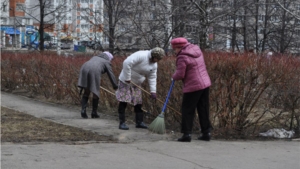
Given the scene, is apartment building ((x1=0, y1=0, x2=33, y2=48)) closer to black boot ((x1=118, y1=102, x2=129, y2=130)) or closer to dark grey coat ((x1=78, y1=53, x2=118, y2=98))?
dark grey coat ((x1=78, y1=53, x2=118, y2=98))

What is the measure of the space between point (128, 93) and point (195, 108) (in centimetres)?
136

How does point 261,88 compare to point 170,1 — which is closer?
point 261,88

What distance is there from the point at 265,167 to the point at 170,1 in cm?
870

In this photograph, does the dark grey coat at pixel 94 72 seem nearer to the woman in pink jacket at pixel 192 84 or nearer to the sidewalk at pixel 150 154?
the sidewalk at pixel 150 154

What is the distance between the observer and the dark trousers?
7.48m

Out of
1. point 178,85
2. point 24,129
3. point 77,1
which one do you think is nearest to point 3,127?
point 24,129

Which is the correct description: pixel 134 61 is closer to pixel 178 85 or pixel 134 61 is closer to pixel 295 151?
pixel 178 85

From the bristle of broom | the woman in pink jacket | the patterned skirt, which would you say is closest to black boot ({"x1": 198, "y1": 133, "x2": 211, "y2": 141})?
the woman in pink jacket

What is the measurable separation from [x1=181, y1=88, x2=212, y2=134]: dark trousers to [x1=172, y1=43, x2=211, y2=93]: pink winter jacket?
12cm

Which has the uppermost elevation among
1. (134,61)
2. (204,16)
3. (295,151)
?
(204,16)

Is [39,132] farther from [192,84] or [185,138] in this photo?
[192,84]

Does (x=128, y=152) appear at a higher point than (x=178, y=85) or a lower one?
lower

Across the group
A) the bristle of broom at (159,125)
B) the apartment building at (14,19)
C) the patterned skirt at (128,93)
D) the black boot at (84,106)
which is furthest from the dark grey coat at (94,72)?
the apartment building at (14,19)

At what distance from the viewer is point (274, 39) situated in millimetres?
17969
